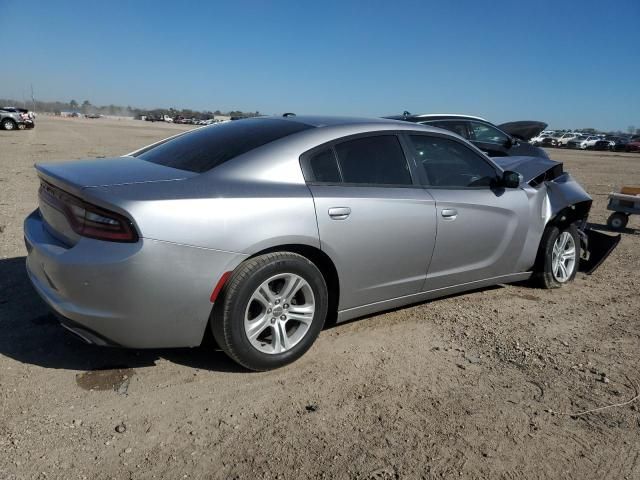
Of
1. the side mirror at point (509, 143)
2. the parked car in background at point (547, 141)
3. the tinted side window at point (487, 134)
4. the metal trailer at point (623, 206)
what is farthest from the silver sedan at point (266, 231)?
the parked car in background at point (547, 141)

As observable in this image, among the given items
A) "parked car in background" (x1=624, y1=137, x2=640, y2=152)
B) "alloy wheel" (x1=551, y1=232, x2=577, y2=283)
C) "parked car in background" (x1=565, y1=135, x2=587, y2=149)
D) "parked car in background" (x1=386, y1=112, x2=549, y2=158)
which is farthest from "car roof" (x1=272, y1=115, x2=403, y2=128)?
"parked car in background" (x1=565, y1=135, x2=587, y2=149)

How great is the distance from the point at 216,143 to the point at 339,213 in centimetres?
99

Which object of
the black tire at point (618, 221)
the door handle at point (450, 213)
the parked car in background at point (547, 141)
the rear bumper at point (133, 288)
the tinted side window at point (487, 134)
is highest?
the tinted side window at point (487, 134)

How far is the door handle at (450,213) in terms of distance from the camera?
3.81m

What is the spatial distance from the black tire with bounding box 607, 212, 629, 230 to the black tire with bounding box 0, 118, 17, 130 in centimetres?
3436

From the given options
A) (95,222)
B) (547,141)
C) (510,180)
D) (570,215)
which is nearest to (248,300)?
(95,222)

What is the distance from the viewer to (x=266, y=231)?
9.62ft

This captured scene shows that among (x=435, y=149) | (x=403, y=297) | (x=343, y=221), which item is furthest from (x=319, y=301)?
(x=435, y=149)

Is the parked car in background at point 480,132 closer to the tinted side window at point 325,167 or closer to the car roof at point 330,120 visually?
the car roof at point 330,120

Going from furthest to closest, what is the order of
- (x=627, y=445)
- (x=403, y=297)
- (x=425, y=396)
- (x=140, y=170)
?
(x=403, y=297) < (x=140, y=170) < (x=425, y=396) < (x=627, y=445)

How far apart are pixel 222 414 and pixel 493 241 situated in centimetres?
260

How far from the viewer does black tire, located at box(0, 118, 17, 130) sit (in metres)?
31.9

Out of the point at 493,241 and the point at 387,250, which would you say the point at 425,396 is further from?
the point at 493,241

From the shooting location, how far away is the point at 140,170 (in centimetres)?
316
